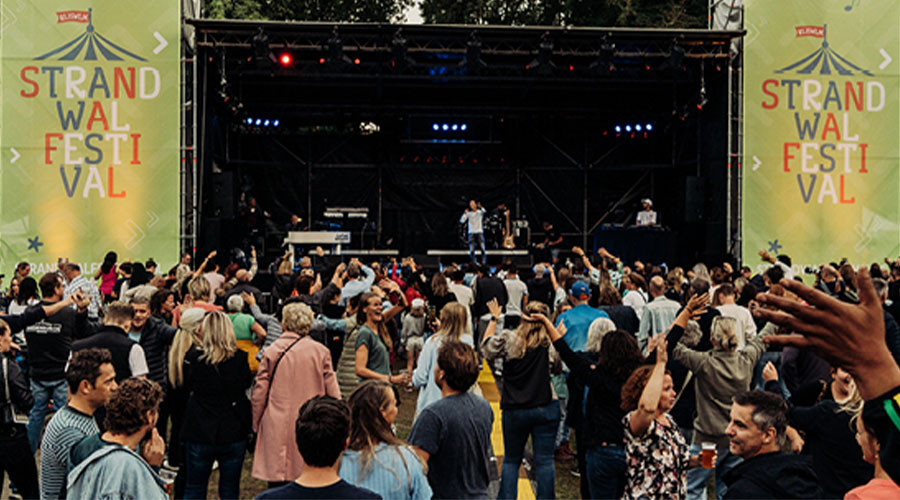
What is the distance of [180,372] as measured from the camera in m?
5.27

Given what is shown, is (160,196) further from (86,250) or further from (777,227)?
(777,227)

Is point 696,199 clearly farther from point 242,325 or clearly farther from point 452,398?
point 452,398

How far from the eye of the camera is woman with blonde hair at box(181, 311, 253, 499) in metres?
4.81

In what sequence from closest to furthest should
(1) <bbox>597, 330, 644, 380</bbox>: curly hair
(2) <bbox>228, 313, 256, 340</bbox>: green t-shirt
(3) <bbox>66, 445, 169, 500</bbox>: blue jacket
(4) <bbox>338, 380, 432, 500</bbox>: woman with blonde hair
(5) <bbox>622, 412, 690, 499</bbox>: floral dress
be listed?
(3) <bbox>66, 445, 169, 500</bbox>: blue jacket, (4) <bbox>338, 380, 432, 500</bbox>: woman with blonde hair, (5) <bbox>622, 412, 690, 499</bbox>: floral dress, (1) <bbox>597, 330, 644, 380</bbox>: curly hair, (2) <bbox>228, 313, 256, 340</bbox>: green t-shirt

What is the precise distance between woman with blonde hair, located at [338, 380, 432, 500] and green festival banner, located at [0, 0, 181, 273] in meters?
11.7

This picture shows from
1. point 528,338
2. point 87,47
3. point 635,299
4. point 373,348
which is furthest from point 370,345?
point 87,47

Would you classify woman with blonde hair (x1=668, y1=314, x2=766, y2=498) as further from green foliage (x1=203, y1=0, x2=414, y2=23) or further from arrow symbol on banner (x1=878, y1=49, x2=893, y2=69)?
green foliage (x1=203, y1=0, x2=414, y2=23)

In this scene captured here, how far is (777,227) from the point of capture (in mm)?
14898

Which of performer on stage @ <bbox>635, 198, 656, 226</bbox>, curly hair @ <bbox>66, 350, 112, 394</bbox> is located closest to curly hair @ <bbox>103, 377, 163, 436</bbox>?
curly hair @ <bbox>66, 350, 112, 394</bbox>

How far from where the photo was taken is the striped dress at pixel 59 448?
3492 millimetres

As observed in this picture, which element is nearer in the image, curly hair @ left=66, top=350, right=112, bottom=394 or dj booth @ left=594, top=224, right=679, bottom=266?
curly hair @ left=66, top=350, right=112, bottom=394

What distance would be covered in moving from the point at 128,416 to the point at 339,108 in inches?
699

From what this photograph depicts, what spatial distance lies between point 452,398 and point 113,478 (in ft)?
5.27

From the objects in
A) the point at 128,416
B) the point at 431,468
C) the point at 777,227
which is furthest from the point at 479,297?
the point at 777,227
